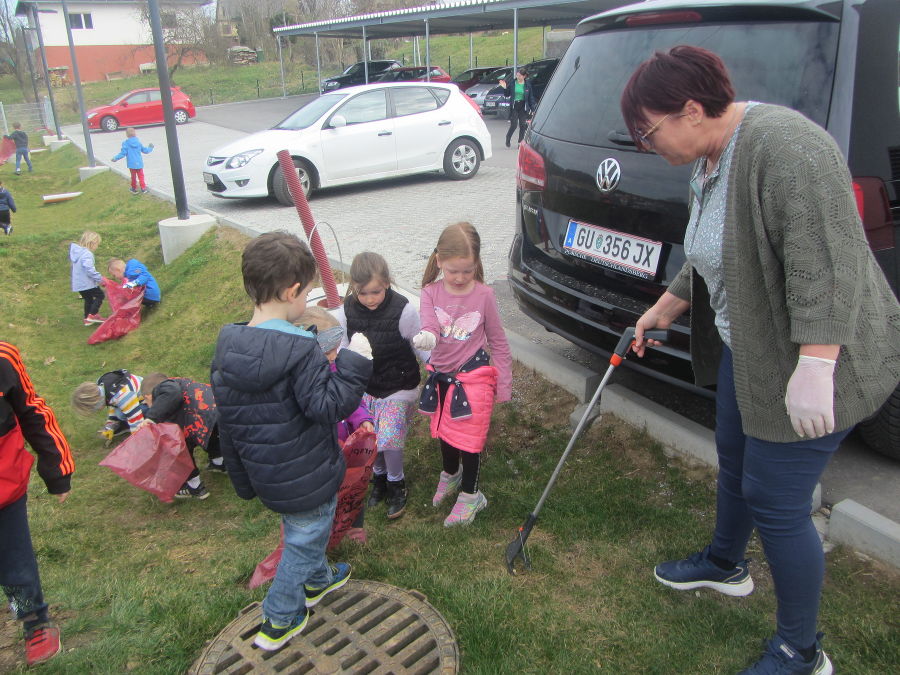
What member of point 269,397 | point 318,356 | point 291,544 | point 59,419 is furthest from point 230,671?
point 59,419

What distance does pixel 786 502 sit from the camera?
6.28 ft

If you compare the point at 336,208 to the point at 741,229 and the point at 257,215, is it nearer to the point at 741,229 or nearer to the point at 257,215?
the point at 257,215

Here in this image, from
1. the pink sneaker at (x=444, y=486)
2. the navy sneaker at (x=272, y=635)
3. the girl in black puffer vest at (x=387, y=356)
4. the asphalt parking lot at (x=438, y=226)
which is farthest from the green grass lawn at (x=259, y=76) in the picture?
the navy sneaker at (x=272, y=635)

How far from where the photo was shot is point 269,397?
2.22m

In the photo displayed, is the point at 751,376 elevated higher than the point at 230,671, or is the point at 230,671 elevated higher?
the point at 751,376

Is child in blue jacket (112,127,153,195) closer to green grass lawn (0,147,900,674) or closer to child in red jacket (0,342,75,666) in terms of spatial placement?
green grass lawn (0,147,900,674)

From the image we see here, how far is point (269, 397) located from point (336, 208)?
794 centimetres

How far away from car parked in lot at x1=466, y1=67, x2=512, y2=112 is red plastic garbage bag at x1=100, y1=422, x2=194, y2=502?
67.7 ft

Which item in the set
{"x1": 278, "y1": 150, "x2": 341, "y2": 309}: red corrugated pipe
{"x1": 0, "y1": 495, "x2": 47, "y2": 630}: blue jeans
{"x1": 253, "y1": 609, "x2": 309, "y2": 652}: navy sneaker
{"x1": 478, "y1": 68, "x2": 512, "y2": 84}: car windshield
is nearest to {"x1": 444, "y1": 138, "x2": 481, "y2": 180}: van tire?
{"x1": 278, "y1": 150, "x2": 341, "y2": 309}: red corrugated pipe

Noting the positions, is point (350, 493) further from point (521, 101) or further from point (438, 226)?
point (521, 101)

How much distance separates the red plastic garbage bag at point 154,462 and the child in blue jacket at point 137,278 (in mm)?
3904

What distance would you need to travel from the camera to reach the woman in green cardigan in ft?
5.26

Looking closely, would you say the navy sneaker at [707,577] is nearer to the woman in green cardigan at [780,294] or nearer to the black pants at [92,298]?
the woman in green cardigan at [780,294]

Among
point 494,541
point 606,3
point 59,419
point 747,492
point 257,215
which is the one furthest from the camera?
point 606,3
